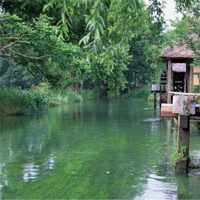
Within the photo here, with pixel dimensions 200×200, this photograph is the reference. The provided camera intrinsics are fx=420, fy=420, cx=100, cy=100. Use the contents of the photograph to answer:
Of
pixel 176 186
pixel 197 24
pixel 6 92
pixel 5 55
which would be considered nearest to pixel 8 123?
pixel 5 55

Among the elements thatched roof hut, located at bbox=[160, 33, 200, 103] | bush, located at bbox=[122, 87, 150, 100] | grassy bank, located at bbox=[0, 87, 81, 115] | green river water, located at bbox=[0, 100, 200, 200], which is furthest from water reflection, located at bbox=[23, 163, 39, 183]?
bush, located at bbox=[122, 87, 150, 100]

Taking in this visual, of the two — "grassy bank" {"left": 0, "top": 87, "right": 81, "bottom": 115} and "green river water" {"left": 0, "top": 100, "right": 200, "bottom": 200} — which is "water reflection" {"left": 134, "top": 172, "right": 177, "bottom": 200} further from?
"grassy bank" {"left": 0, "top": 87, "right": 81, "bottom": 115}

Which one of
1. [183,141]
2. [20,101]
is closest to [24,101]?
[20,101]

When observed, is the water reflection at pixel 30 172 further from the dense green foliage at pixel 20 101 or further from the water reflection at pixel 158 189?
the dense green foliage at pixel 20 101

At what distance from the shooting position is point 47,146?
1231 cm

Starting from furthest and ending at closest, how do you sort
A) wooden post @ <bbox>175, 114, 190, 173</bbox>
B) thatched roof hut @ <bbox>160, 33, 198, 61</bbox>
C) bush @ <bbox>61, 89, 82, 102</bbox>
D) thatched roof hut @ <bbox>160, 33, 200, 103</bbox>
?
bush @ <bbox>61, 89, 82, 102</bbox> < thatched roof hut @ <bbox>160, 33, 198, 61</bbox> < thatched roof hut @ <bbox>160, 33, 200, 103</bbox> < wooden post @ <bbox>175, 114, 190, 173</bbox>

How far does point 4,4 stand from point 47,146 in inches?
441

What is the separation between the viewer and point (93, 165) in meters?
9.56

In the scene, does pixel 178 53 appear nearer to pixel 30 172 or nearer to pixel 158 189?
pixel 30 172

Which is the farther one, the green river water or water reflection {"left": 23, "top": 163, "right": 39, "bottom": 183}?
water reflection {"left": 23, "top": 163, "right": 39, "bottom": 183}

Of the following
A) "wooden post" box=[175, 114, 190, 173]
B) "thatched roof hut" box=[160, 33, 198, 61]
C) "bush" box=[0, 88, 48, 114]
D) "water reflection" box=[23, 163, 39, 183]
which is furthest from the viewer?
"bush" box=[0, 88, 48, 114]

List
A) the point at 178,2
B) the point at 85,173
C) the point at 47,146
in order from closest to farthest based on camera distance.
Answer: the point at 85,173
the point at 178,2
the point at 47,146

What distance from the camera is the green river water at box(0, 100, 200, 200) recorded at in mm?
7395

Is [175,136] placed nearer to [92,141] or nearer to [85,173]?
[92,141]
